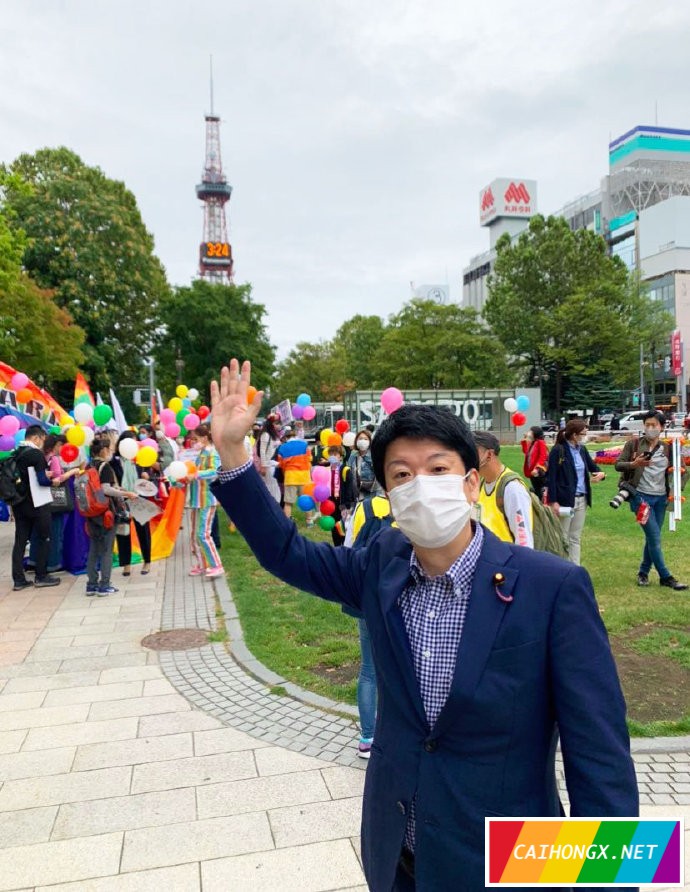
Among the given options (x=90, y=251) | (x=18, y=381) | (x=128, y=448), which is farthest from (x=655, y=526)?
(x=90, y=251)

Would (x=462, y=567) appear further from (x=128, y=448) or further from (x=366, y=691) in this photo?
(x=128, y=448)

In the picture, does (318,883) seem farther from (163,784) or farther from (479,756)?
(479,756)

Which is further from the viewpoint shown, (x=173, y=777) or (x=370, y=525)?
(x=173, y=777)

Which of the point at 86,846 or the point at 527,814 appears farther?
the point at 86,846

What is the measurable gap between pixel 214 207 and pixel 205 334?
7919 cm

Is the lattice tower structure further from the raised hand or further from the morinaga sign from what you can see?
the raised hand

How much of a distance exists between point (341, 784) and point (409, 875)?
226 centimetres

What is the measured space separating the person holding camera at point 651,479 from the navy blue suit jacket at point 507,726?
6722 mm

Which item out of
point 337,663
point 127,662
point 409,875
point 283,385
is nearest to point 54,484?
point 127,662

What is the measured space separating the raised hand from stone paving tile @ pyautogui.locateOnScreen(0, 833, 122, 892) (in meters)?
2.45

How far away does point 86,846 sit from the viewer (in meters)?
3.28

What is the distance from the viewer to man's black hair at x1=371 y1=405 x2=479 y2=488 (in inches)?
68.9

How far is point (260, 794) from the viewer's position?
145 inches

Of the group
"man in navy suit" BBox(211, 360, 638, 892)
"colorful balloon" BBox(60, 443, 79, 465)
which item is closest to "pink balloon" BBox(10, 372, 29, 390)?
"colorful balloon" BBox(60, 443, 79, 465)
